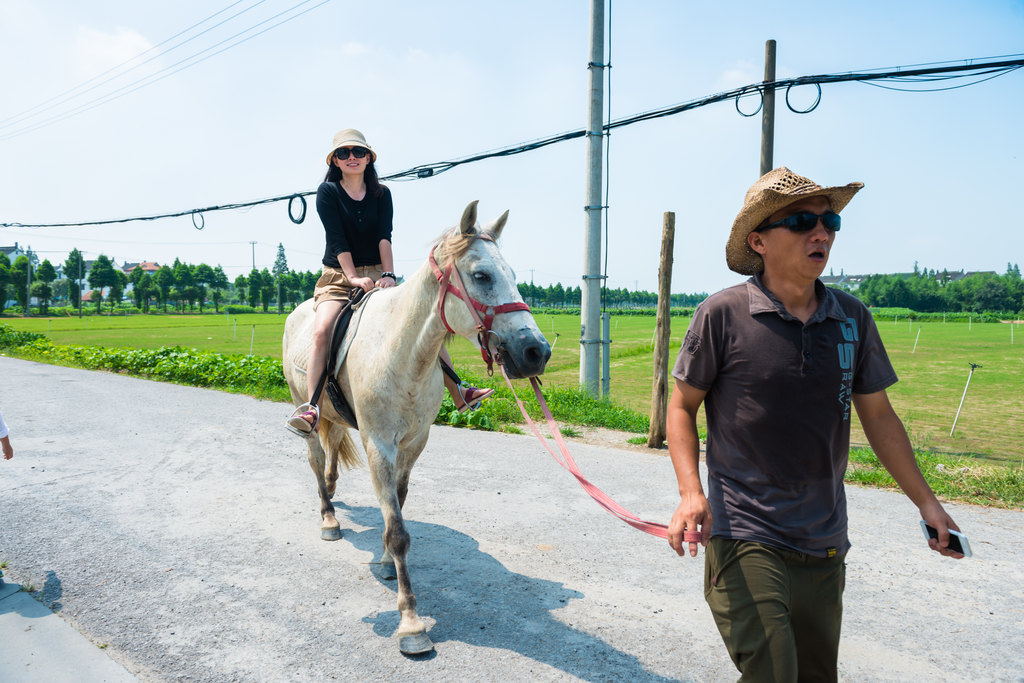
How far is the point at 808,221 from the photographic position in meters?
1.93

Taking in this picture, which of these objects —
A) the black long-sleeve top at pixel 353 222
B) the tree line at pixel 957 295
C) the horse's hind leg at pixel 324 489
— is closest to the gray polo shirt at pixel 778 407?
the black long-sleeve top at pixel 353 222

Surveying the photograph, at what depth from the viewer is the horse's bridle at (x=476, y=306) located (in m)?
2.94

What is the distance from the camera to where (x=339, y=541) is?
4590 millimetres

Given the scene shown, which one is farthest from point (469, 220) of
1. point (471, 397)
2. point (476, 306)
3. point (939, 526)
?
point (939, 526)

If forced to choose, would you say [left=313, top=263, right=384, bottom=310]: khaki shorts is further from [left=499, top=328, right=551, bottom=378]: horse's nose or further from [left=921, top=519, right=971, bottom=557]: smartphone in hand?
[left=921, top=519, right=971, bottom=557]: smartphone in hand

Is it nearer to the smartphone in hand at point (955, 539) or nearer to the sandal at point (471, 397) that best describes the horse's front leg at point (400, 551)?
the sandal at point (471, 397)

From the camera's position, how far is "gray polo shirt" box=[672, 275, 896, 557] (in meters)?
1.89

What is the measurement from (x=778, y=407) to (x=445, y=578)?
9.12 feet

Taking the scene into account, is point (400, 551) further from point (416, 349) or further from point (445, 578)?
point (416, 349)

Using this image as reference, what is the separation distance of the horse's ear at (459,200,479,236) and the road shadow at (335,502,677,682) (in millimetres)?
2198

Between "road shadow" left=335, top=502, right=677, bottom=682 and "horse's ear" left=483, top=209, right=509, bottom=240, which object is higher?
"horse's ear" left=483, top=209, right=509, bottom=240

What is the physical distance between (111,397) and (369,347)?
10421 millimetres

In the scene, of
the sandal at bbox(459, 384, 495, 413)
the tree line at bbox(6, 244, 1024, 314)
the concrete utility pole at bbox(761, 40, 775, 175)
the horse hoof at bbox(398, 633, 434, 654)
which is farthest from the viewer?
the tree line at bbox(6, 244, 1024, 314)

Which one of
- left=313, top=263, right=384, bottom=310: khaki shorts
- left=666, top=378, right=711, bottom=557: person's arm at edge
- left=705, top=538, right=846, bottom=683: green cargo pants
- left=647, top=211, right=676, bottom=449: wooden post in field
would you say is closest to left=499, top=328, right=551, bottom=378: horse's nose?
left=666, top=378, right=711, bottom=557: person's arm at edge
